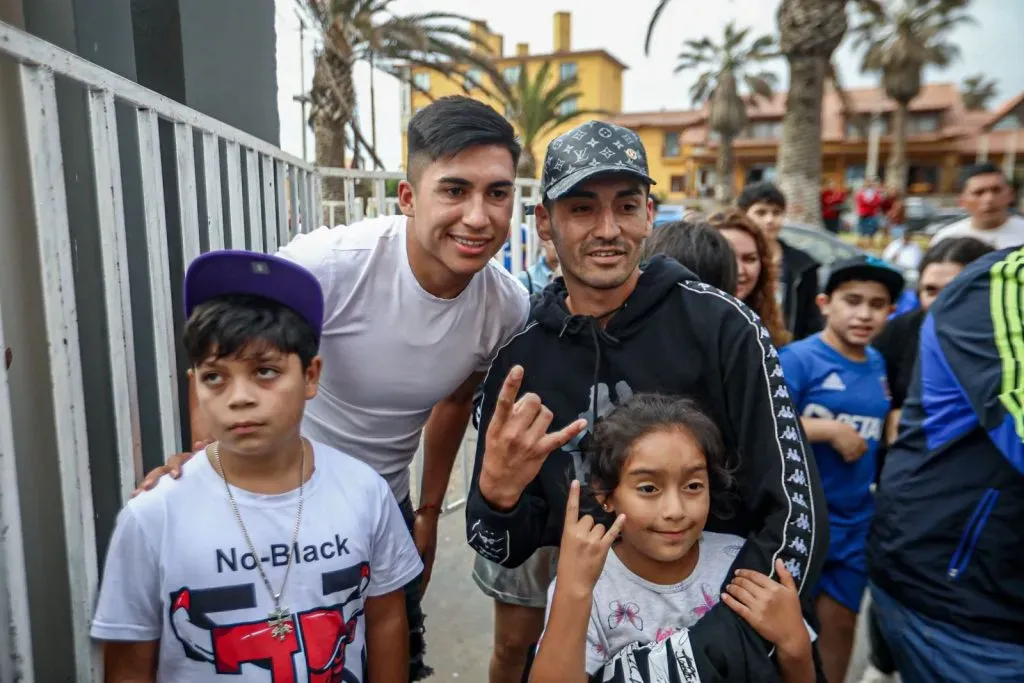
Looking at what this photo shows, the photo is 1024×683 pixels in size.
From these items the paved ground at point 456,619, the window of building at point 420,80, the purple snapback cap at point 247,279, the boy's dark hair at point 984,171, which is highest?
the window of building at point 420,80

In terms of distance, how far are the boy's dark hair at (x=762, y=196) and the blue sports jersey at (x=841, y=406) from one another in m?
2.15

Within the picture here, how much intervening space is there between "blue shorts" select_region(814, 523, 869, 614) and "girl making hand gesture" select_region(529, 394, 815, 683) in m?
1.05

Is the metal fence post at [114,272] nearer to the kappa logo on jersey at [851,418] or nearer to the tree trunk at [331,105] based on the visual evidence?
the kappa logo on jersey at [851,418]

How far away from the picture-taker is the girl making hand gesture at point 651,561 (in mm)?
1493

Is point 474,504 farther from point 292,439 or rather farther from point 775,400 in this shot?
point 775,400

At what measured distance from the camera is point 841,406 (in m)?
2.62

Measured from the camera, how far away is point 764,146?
127ft

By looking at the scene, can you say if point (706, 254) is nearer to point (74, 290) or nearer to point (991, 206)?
point (74, 290)

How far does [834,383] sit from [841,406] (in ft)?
0.30

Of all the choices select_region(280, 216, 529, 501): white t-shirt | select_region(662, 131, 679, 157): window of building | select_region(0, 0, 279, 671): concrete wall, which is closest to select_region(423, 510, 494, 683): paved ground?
select_region(280, 216, 529, 501): white t-shirt

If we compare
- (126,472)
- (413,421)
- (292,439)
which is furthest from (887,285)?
(126,472)

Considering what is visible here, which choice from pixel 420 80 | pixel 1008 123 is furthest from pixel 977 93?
pixel 420 80

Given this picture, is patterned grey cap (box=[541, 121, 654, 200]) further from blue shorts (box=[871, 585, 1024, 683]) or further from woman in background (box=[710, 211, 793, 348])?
blue shorts (box=[871, 585, 1024, 683])

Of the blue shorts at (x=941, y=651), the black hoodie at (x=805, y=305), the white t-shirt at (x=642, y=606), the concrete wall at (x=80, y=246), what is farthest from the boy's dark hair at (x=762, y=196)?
the white t-shirt at (x=642, y=606)
